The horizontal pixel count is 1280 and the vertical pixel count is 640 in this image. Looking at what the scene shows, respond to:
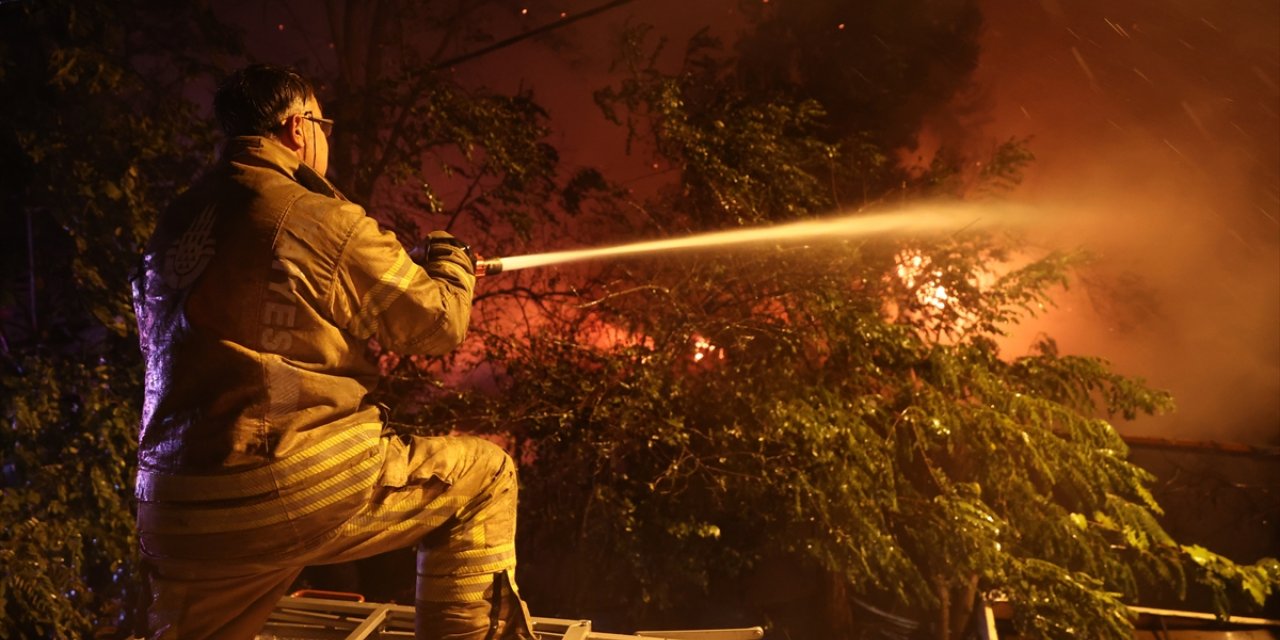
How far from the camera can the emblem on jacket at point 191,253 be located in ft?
6.87

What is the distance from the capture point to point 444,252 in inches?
97.6

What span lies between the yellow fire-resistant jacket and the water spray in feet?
7.64

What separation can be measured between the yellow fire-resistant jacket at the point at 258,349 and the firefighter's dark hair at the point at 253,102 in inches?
6.1

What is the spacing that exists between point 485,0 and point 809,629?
6610 millimetres

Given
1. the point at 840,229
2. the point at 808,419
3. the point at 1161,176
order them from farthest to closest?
the point at 1161,176
the point at 840,229
the point at 808,419

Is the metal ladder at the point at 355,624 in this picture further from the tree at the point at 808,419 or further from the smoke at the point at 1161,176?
the smoke at the point at 1161,176

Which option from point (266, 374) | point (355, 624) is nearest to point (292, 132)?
point (266, 374)

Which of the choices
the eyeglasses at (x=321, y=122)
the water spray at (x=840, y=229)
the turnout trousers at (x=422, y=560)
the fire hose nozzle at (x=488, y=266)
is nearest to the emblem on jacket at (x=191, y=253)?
the eyeglasses at (x=321, y=122)

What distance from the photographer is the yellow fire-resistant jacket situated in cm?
207

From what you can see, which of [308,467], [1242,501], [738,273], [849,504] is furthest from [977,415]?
[308,467]

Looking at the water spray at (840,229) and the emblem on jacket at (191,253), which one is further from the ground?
the water spray at (840,229)

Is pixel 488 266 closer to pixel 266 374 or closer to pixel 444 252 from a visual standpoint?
pixel 444 252

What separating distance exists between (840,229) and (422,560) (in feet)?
14.6

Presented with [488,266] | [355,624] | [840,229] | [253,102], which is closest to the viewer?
[253,102]
